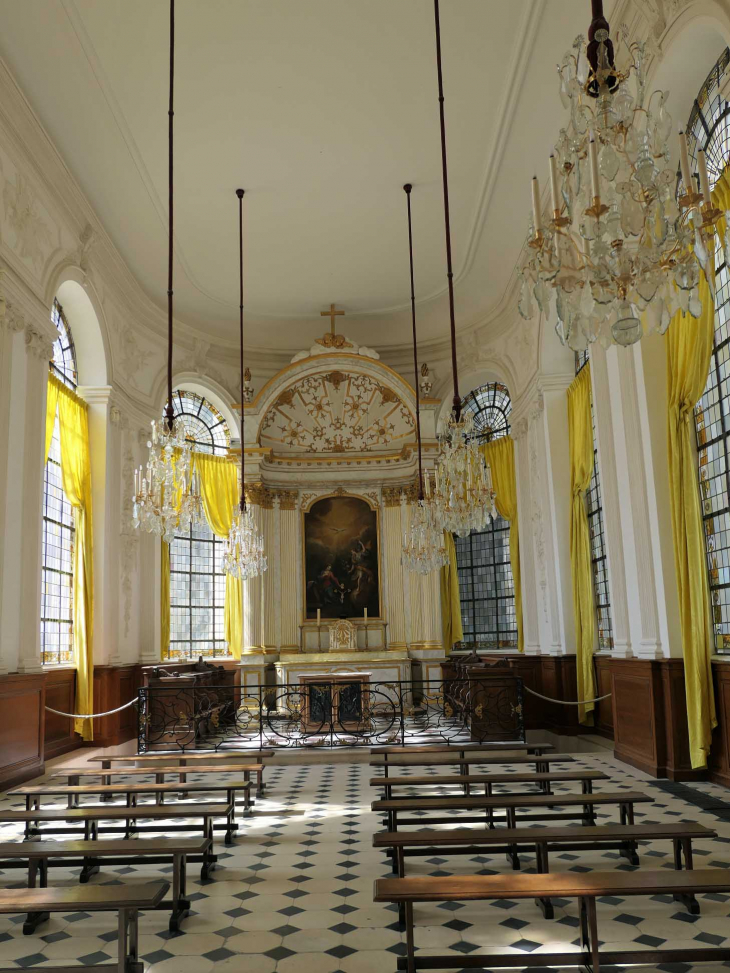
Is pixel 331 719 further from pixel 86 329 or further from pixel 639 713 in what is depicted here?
pixel 86 329

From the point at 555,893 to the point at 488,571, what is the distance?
41.8 feet

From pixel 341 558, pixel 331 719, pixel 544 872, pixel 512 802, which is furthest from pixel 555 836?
pixel 341 558

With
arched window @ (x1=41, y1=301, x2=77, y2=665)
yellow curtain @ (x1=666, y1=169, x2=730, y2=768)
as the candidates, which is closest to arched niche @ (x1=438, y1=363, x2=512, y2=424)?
arched window @ (x1=41, y1=301, x2=77, y2=665)

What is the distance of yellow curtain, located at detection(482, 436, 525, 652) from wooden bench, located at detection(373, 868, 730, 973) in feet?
36.2

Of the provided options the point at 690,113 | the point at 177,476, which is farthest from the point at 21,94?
the point at 690,113

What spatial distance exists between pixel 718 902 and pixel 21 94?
382 inches

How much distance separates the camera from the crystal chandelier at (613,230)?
4.00 m

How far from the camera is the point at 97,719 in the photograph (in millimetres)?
11953

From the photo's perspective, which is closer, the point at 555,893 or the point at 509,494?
the point at 555,893

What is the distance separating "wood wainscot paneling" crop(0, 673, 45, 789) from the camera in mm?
8672

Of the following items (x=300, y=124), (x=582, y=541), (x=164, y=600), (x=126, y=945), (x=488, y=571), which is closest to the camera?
(x=126, y=945)

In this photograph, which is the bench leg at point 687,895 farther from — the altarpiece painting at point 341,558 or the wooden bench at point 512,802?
the altarpiece painting at point 341,558

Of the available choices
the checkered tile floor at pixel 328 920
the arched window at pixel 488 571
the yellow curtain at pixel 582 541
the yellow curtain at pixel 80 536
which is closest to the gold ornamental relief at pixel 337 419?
the arched window at pixel 488 571

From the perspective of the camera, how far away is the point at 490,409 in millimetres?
16656
